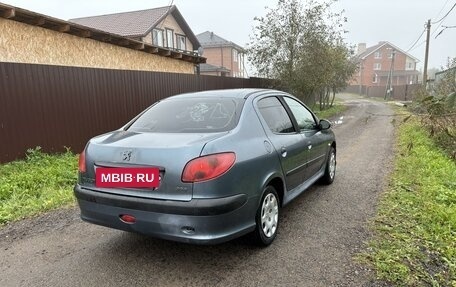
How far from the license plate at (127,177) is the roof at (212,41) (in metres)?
38.1

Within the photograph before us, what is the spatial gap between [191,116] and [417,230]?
2675 mm

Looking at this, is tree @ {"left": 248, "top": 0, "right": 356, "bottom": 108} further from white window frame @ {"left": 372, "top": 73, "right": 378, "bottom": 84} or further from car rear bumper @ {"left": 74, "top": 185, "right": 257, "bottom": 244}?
white window frame @ {"left": 372, "top": 73, "right": 378, "bottom": 84}

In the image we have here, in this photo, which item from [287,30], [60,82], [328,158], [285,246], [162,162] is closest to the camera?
[162,162]

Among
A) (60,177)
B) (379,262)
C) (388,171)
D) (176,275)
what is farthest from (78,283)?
(388,171)

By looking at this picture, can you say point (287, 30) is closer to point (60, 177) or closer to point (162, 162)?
point (60, 177)

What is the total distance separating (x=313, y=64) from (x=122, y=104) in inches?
435

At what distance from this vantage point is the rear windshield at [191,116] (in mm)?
3164

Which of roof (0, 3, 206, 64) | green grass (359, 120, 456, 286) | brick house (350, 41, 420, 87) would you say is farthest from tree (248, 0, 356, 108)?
brick house (350, 41, 420, 87)

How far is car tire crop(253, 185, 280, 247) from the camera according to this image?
3.08 m

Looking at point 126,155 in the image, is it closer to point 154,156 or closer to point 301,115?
point 154,156

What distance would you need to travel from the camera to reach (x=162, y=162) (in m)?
2.63

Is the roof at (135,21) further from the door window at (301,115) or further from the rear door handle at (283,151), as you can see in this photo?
the rear door handle at (283,151)

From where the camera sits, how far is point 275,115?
378 cm

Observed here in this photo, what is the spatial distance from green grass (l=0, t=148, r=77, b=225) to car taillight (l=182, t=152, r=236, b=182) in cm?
292
